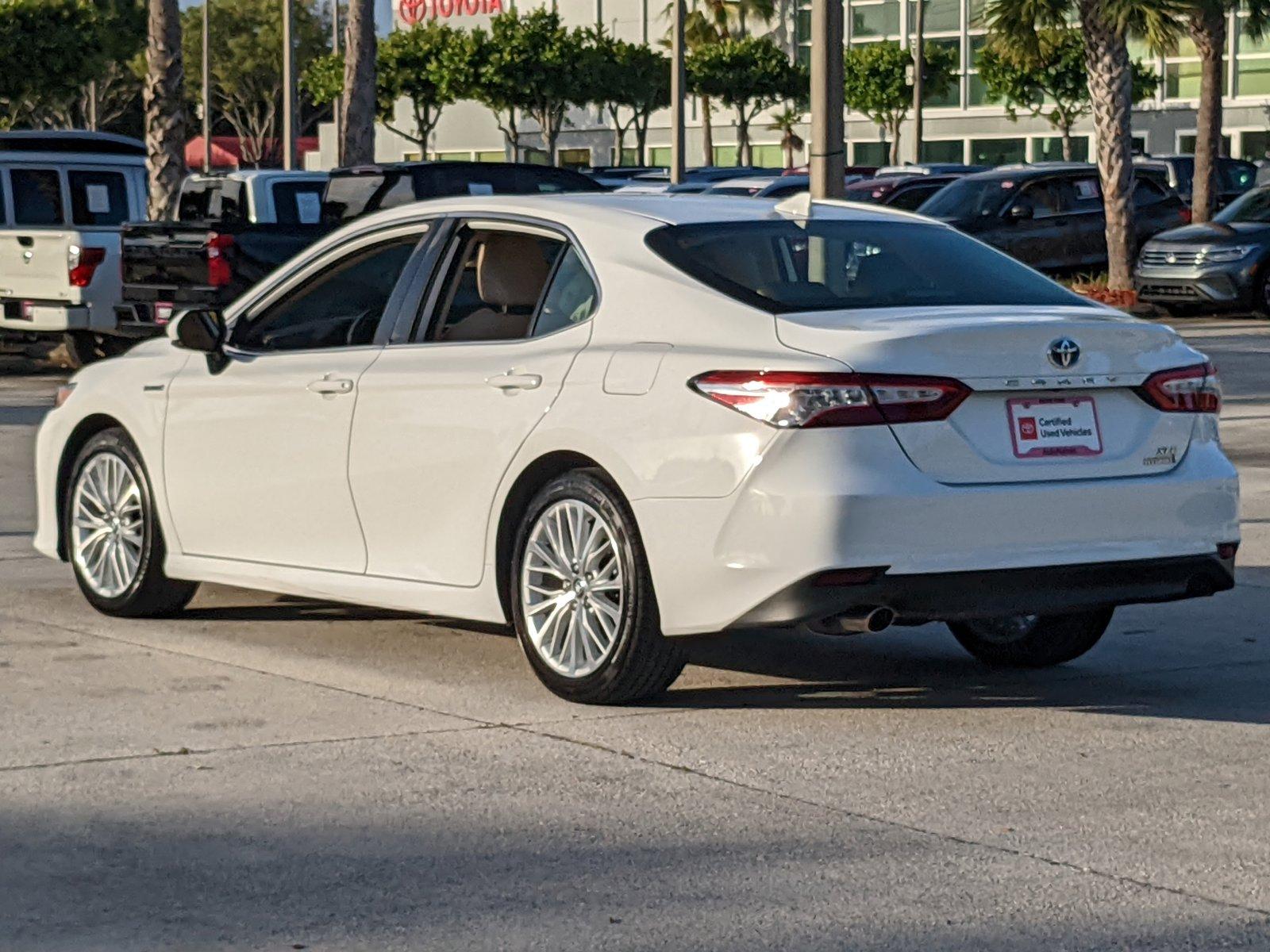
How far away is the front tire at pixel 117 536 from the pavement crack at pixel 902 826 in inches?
94.1

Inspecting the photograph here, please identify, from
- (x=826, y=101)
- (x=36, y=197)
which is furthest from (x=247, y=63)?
(x=826, y=101)

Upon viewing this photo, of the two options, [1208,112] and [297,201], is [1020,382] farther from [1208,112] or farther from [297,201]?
[1208,112]

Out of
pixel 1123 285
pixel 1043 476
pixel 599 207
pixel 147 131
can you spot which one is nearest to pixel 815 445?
pixel 1043 476

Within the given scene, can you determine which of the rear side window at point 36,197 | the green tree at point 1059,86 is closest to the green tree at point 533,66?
the green tree at point 1059,86

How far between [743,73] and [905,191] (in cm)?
4049

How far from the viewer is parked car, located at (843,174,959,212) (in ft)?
112

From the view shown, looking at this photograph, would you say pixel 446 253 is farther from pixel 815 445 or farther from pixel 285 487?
pixel 815 445

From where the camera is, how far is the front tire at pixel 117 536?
8945mm

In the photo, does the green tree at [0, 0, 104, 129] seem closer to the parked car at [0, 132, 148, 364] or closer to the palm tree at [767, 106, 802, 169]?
the palm tree at [767, 106, 802, 169]

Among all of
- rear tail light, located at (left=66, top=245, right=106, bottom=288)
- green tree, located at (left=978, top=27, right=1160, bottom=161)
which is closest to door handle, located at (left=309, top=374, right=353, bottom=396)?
rear tail light, located at (left=66, top=245, right=106, bottom=288)

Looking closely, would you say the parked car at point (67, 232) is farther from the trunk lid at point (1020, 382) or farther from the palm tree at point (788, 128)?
the palm tree at point (788, 128)

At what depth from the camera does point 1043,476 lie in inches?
274

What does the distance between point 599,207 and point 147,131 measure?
20.2 m

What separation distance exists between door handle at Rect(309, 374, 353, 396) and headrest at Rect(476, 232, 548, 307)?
21.0 inches
